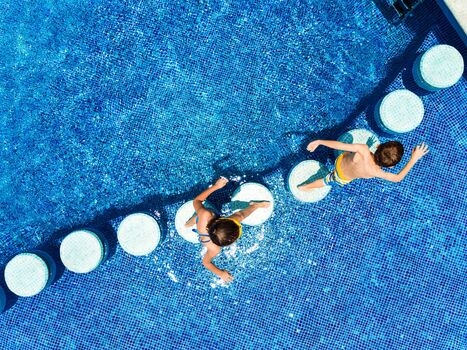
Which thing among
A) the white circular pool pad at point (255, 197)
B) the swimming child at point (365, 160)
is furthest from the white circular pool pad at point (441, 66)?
the white circular pool pad at point (255, 197)

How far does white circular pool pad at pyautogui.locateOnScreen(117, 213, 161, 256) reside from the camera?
5.71 meters

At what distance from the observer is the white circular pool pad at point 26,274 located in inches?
222

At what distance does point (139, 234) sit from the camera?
5.72 meters

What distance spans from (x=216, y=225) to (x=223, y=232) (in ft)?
0.37

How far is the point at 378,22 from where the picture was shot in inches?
245

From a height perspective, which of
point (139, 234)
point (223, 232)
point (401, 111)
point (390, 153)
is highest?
point (401, 111)

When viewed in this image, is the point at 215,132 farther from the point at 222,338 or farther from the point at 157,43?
the point at 222,338

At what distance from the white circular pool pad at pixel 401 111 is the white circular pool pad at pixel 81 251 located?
3.91 meters

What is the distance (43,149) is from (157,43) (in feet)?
7.07

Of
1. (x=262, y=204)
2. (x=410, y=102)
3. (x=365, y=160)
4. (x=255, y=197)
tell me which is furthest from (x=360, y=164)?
(x=255, y=197)

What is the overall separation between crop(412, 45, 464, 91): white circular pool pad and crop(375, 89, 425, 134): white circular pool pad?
0.29m

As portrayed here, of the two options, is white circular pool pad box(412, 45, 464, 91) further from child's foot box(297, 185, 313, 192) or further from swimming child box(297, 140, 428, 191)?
child's foot box(297, 185, 313, 192)

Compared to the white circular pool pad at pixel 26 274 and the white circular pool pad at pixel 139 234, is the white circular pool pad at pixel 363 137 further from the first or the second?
the white circular pool pad at pixel 26 274

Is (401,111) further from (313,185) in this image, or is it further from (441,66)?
(313,185)
